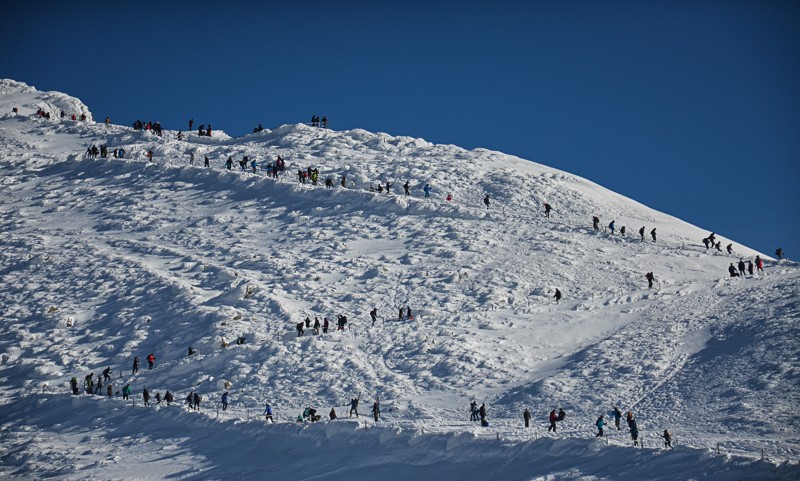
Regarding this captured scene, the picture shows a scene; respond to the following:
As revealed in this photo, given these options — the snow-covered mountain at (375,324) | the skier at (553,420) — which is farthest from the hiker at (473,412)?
the skier at (553,420)

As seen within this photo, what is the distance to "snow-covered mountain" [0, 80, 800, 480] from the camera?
115ft

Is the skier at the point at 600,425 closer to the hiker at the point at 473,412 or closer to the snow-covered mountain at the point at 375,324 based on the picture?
the snow-covered mountain at the point at 375,324

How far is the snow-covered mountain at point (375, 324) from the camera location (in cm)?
3509

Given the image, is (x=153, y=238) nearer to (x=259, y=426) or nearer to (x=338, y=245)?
(x=338, y=245)

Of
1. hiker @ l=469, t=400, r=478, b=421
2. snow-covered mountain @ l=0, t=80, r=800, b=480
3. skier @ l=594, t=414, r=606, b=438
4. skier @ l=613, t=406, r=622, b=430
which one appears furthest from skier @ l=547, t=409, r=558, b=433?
hiker @ l=469, t=400, r=478, b=421

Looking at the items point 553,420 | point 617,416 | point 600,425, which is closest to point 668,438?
point 600,425

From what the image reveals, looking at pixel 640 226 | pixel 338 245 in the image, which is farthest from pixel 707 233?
pixel 338 245

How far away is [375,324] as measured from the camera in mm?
48344

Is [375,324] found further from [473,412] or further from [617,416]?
[617,416]

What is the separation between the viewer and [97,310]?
52.4m

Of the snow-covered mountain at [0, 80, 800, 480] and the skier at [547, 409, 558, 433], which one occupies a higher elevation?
the snow-covered mountain at [0, 80, 800, 480]

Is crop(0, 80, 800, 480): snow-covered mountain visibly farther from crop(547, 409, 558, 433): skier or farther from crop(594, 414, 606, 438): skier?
crop(547, 409, 558, 433): skier

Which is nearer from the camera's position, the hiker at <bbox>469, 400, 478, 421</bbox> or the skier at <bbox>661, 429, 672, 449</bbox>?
the skier at <bbox>661, 429, 672, 449</bbox>

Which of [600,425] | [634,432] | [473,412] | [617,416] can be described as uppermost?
[473,412]
